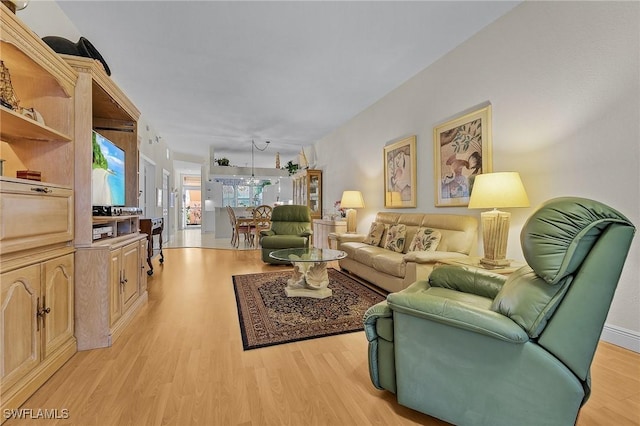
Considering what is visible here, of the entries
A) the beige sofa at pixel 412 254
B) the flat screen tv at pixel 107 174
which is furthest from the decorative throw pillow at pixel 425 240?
the flat screen tv at pixel 107 174

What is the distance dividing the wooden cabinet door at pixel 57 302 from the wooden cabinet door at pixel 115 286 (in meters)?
0.23

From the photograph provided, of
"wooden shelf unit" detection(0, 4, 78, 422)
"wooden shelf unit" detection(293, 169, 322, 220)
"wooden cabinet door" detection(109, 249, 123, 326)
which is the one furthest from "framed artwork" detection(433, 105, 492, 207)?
"wooden shelf unit" detection(293, 169, 322, 220)

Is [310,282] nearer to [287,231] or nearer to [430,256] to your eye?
[430,256]

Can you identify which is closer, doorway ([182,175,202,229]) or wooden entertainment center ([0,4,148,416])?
wooden entertainment center ([0,4,148,416])

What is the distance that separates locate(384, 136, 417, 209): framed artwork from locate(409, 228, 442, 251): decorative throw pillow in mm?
690

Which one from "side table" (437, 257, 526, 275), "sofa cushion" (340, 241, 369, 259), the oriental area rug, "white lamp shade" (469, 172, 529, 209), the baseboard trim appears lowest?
the oriental area rug

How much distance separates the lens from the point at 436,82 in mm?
3512

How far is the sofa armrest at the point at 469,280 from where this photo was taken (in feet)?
5.68

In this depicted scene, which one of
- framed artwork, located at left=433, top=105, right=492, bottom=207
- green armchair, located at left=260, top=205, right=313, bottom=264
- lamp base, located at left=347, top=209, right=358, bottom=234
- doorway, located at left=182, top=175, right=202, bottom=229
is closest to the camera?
framed artwork, located at left=433, top=105, right=492, bottom=207

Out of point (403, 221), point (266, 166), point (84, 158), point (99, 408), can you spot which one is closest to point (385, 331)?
point (99, 408)

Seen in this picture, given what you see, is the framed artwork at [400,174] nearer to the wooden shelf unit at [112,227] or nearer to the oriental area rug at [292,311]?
the oriental area rug at [292,311]

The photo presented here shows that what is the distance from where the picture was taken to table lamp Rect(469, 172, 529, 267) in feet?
7.49

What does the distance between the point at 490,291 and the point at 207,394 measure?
1.78 metres

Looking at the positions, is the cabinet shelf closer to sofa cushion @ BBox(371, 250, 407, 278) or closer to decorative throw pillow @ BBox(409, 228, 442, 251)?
sofa cushion @ BBox(371, 250, 407, 278)
